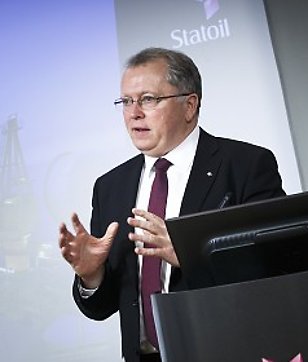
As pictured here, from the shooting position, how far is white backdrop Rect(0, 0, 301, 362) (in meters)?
2.35

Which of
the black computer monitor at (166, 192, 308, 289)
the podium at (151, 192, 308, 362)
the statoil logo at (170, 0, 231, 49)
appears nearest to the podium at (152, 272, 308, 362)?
the podium at (151, 192, 308, 362)

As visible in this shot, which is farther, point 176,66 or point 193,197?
point 176,66

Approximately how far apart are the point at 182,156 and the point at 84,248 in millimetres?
383

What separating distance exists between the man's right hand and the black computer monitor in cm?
38

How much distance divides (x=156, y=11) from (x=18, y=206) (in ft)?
3.67

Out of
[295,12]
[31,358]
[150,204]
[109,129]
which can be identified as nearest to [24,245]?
[31,358]

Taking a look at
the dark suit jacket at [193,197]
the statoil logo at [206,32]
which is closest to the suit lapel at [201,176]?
the dark suit jacket at [193,197]

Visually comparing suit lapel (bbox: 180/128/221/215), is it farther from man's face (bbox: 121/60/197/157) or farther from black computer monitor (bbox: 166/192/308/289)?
black computer monitor (bbox: 166/192/308/289)

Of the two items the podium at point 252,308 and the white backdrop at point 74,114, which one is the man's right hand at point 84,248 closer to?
the podium at point 252,308

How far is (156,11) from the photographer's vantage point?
264 centimetres

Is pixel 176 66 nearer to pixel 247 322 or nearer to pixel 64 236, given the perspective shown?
pixel 64 236

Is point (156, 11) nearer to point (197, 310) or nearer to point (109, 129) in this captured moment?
point (109, 129)

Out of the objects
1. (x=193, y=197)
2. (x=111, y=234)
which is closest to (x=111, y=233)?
(x=111, y=234)

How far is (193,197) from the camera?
52.7 inches
